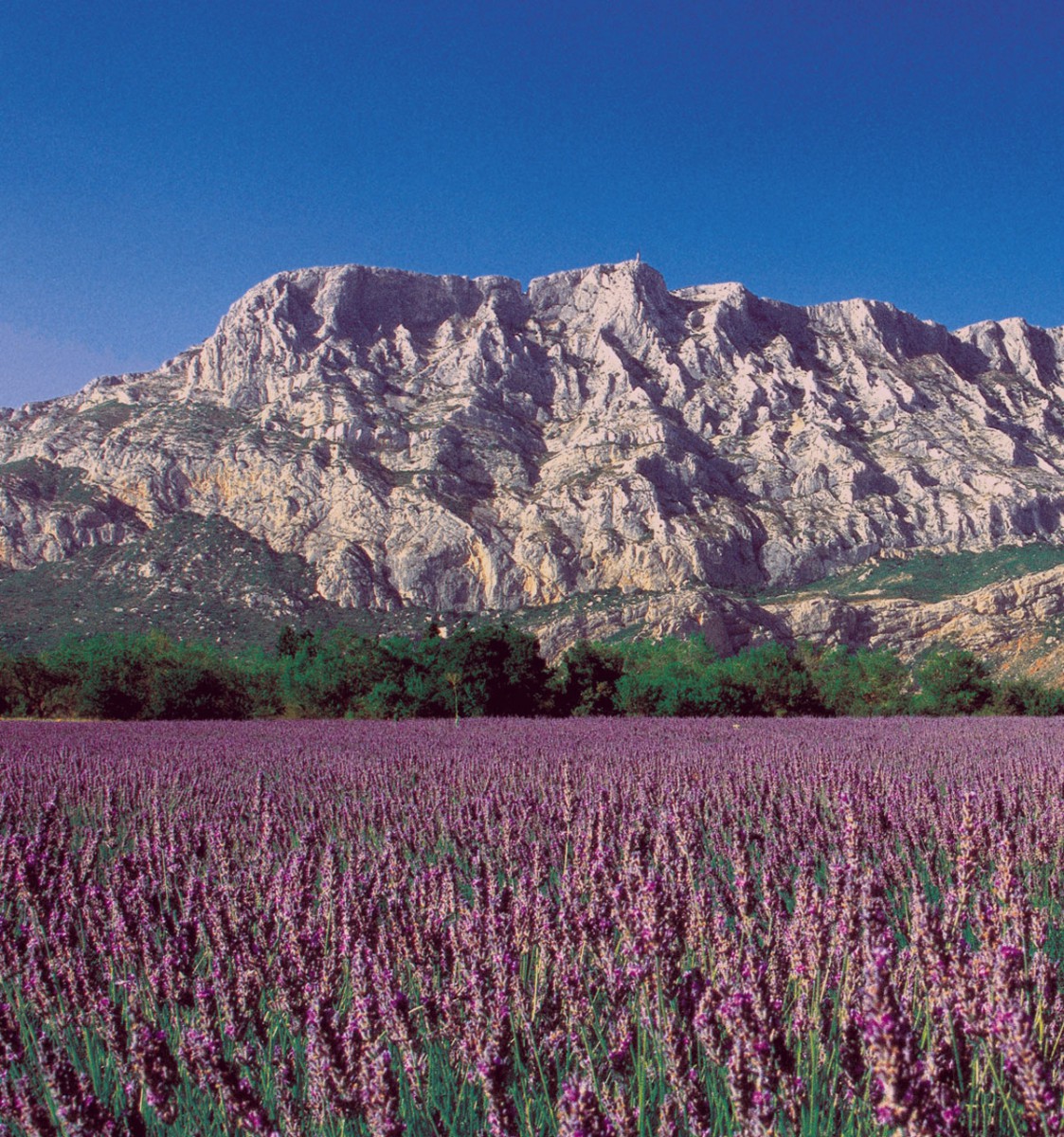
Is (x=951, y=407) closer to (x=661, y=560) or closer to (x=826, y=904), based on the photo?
(x=661, y=560)

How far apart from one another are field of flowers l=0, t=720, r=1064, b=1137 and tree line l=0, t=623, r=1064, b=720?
1793cm

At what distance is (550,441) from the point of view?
305 ft

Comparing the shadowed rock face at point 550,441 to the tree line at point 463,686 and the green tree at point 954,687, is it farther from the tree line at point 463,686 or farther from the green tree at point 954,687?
the green tree at point 954,687

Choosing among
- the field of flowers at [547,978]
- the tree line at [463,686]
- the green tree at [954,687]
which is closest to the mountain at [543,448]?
the tree line at [463,686]

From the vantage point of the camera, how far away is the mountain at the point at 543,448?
7381 centimetres

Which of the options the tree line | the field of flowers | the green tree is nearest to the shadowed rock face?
the tree line

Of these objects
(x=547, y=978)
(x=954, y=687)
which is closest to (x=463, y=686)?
(x=954, y=687)

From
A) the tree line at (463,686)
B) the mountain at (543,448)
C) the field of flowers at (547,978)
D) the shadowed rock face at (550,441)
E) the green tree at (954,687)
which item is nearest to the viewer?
the field of flowers at (547,978)

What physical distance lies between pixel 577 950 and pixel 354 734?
1027cm

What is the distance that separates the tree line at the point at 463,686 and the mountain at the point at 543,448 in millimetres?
35597

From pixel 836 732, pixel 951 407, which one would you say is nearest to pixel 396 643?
pixel 836 732

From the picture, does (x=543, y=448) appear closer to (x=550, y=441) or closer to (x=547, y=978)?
(x=550, y=441)

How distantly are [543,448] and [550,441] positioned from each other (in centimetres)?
168

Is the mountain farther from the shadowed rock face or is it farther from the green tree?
the green tree
